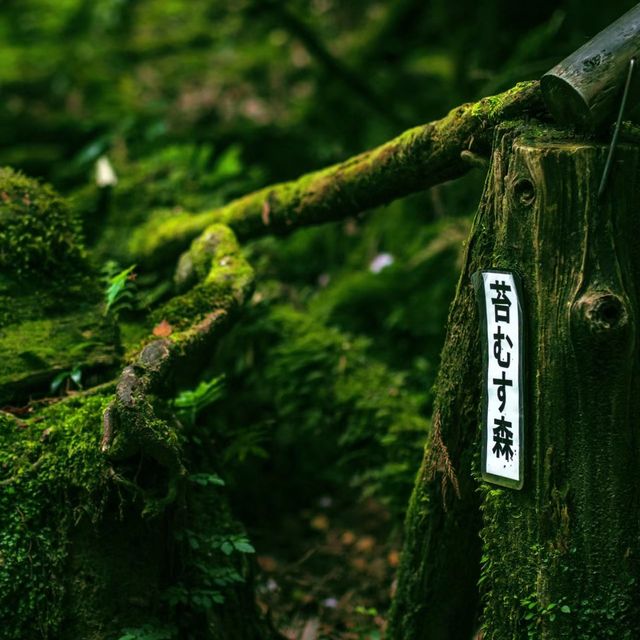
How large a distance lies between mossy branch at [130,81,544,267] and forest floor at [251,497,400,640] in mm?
1736

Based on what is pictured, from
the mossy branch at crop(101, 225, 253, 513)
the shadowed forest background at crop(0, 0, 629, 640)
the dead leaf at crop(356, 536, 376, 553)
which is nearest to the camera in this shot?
the mossy branch at crop(101, 225, 253, 513)

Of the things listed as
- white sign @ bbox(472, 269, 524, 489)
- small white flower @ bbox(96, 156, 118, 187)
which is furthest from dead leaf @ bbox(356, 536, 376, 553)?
small white flower @ bbox(96, 156, 118, 187)

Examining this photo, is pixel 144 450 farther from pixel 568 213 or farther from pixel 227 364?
pixel 227 364

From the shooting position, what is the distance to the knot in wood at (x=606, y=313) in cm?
230

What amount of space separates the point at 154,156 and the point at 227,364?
2.53 m

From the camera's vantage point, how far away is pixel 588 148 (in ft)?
7.75

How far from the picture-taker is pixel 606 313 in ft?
7.62

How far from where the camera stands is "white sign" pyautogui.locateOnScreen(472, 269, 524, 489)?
2525 millimetres

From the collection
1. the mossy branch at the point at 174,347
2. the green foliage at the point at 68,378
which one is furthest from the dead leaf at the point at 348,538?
the green foliage at the point at 68,378

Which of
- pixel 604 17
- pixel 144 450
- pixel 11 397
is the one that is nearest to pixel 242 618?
pixel 144 450

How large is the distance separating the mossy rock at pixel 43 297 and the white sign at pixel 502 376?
5.65ft

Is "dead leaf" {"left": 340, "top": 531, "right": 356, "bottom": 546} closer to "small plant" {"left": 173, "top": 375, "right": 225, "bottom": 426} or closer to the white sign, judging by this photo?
"small plant" {"left": 173, "top": 375, "right": 225, "bottom": 426}

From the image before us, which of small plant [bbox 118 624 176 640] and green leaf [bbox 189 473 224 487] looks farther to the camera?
green leaf [bbox 189 473 224 487]

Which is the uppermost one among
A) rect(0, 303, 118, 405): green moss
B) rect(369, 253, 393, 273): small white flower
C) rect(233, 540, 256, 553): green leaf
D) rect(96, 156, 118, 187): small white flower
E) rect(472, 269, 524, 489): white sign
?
rect(96, 156, 118, 187): small white flower
